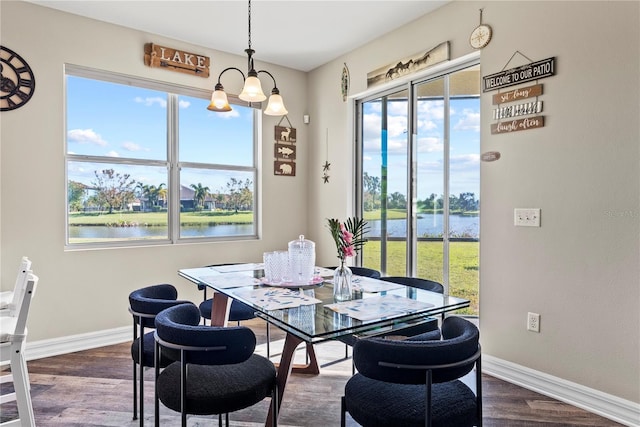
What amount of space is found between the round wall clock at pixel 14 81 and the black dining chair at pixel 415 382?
127 inches

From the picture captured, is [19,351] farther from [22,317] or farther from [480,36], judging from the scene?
[480,36]

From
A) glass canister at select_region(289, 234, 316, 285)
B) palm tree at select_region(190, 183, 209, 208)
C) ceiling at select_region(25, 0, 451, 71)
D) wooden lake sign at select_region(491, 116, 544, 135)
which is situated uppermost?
ceiling at select_region(25, 0, 451, 71)

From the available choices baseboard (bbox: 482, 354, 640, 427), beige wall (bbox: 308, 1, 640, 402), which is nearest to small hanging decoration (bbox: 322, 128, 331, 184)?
beige wall (bbox: 308, 1, 640, 402)

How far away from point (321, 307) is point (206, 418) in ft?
3.54

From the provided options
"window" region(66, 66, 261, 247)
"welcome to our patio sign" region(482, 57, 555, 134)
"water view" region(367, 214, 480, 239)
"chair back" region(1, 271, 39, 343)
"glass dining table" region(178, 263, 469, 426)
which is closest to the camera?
"glass dining table" region(178, 263, 469, 426)

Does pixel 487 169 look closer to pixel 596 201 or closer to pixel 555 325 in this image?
pixel 596 201

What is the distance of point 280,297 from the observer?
1938 mm

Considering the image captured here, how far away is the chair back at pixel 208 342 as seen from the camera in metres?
1.42

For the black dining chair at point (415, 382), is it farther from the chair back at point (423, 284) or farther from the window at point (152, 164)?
the window at point (152, 164)

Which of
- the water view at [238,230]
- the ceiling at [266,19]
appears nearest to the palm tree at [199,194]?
the water view at [238,230]

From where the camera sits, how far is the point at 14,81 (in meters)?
2.99

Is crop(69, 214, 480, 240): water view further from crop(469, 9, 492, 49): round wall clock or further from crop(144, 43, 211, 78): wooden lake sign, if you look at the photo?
crop(144, 43, 211, 78): wooden lake sign

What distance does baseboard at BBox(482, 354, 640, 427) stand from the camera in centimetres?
216

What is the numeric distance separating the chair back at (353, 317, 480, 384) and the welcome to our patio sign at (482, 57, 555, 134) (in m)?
1.82
